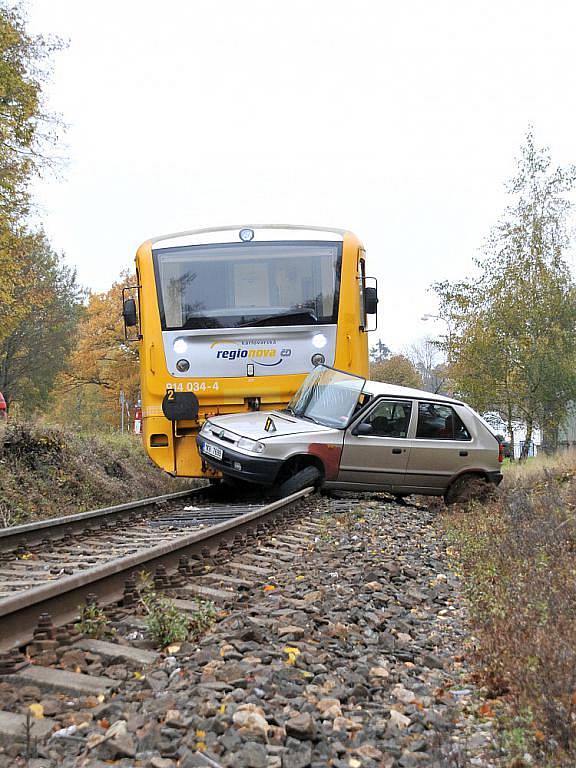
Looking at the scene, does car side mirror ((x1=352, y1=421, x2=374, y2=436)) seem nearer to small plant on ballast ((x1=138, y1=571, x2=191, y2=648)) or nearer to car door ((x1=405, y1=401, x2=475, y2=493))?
car door ((x1=405, y1=401, x2=475, y2=493))

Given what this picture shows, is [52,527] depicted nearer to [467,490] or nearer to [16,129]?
[467,490]

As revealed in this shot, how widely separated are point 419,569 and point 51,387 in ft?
143

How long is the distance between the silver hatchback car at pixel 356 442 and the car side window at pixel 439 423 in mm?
13

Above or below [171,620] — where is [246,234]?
above

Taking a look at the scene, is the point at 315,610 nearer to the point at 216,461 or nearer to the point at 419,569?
the point at 419,569

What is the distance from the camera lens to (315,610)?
189 inches

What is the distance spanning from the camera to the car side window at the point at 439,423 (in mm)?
11461

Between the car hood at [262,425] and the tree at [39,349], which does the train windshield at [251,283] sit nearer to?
the car hood at [262,425]

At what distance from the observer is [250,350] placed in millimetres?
11805

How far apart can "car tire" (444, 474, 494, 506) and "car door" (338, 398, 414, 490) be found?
2.59ft

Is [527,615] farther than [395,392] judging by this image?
No

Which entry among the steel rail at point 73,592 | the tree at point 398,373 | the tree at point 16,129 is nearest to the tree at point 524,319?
the tree at point 16,129

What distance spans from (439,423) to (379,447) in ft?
3.50

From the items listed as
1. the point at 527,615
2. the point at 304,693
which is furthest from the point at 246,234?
the point at 304,693
